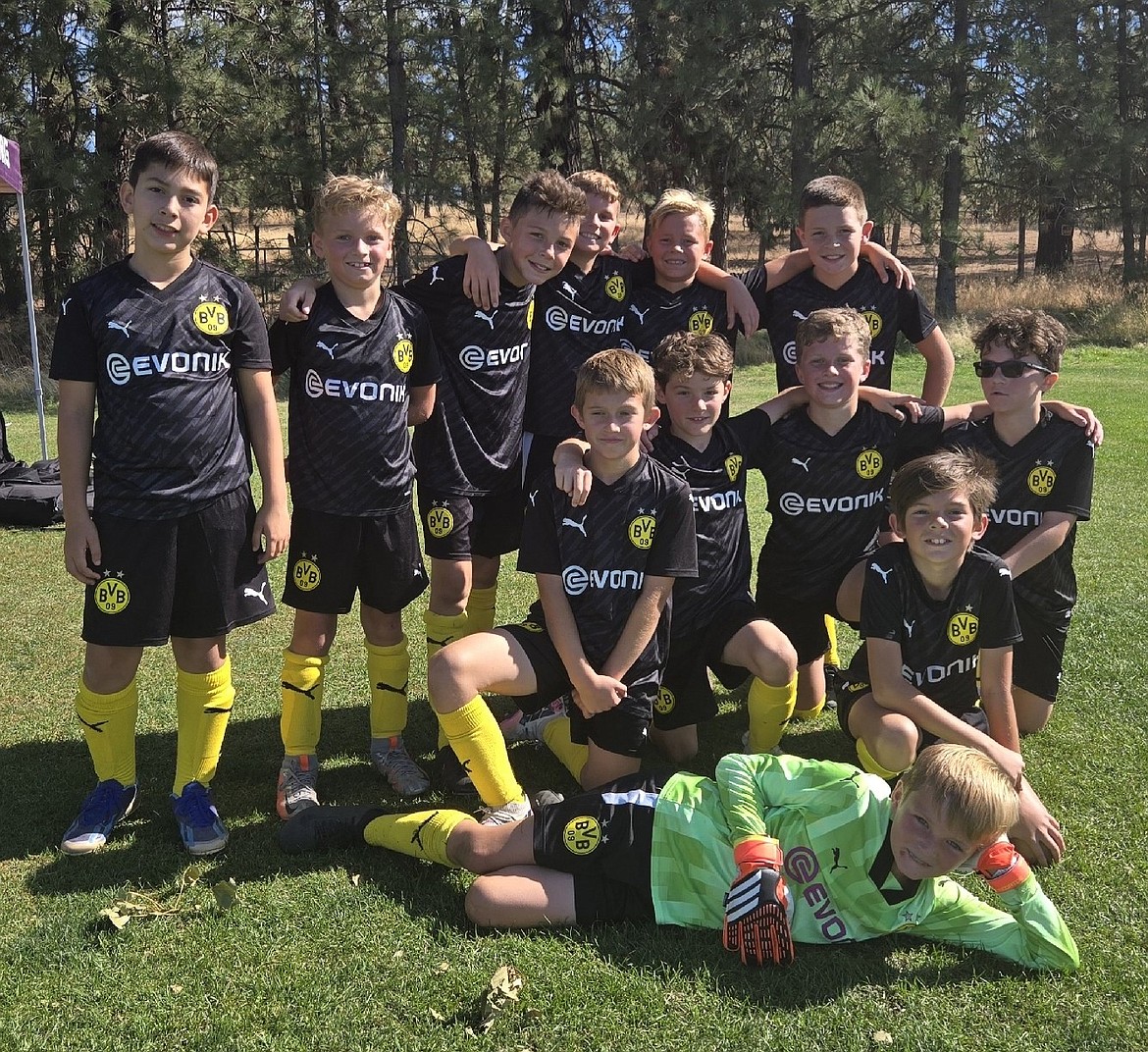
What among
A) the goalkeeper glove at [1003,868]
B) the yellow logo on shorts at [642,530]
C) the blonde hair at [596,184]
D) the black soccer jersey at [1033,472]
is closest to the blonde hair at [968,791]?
the goalkeeper glove at [1003,868]

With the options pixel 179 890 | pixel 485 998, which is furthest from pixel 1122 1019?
pixel 179 890

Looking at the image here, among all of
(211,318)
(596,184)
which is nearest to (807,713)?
(596,184)

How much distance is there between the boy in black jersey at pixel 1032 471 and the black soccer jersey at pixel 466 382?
5.24ft

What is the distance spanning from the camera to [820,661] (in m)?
4.20

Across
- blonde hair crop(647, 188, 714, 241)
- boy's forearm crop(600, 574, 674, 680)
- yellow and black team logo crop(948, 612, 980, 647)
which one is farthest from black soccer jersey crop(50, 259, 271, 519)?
yellow and black team logo crop(948, 612, 980, 647)

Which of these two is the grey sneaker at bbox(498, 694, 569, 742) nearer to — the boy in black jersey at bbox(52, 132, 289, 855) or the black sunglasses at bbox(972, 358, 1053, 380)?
the boy in black jersey at bbox(52, 132, 289, 855)

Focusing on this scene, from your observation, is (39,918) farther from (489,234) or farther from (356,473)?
(489,234)

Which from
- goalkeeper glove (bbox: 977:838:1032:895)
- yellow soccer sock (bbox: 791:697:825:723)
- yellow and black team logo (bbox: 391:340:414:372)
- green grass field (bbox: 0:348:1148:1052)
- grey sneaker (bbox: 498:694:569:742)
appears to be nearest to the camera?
green grass field (bbox: 0:348:1148:1052)

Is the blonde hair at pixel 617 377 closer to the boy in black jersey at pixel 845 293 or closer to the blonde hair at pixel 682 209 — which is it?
the blonde hair at pixel 682 209

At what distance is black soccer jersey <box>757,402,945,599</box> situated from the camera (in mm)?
3830

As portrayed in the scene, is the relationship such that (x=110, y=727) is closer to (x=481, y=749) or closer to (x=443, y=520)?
(x=481, y=749)

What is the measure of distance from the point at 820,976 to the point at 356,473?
6.55ft

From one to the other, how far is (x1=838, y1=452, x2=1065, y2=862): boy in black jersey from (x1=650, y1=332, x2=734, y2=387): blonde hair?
0.67 metres

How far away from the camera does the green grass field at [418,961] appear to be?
2422 mm
